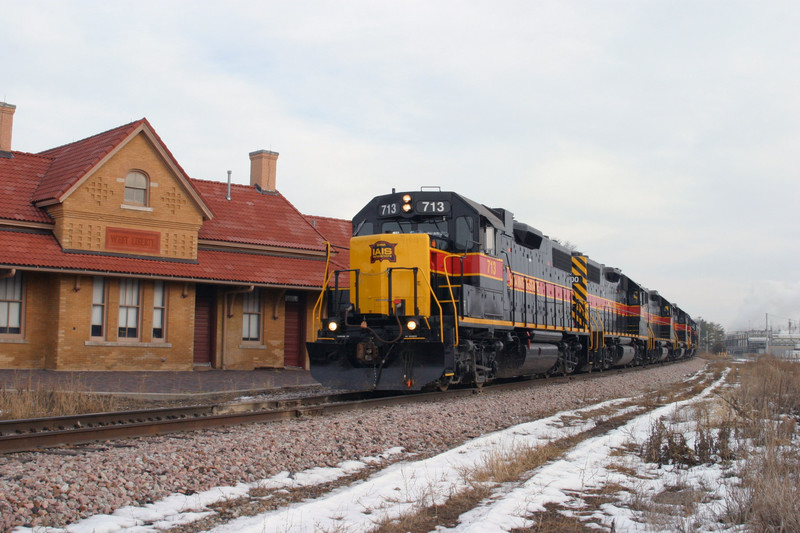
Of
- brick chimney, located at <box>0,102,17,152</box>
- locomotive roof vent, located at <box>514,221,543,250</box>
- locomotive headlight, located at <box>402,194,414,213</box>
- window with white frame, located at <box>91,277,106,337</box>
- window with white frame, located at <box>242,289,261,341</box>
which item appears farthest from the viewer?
window with white frame, located at <box>242,289,261,341</box>

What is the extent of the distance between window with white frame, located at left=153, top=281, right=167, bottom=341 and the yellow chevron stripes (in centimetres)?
1183

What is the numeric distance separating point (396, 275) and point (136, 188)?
1067 cm

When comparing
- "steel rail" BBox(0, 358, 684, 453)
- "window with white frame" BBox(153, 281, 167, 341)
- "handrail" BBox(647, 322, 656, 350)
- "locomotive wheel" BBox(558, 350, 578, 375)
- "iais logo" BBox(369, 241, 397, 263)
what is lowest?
"steel rail" BBox(0, 358, 684, 453)

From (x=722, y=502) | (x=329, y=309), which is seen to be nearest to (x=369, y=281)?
(x=329, y=309)

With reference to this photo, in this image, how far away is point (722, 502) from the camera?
5.89 metres

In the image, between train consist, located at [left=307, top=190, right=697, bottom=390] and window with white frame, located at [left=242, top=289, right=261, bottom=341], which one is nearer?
train consist, located at [left=307, top=190, right=697, bottom=390]

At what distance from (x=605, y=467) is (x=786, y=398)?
A: 24.4 ft

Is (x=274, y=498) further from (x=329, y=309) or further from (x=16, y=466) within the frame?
(x=329, y=309)

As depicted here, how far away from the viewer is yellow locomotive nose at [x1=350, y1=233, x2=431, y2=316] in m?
12.9

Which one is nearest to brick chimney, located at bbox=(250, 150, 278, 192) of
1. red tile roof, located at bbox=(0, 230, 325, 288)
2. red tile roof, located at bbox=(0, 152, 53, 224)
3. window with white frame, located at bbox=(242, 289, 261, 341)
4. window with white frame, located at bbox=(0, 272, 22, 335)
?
red tile roof, located at bbox=(0, 230, 325, 288)

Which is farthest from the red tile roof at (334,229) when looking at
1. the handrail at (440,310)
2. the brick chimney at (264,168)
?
the handrail at (440,310)

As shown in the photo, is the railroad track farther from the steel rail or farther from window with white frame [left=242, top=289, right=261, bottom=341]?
window with white frame [left=242, top=289, right=261, bottom=341]

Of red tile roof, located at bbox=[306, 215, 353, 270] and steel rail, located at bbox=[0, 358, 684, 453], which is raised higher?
red tile roof, located at bbox=[306, 215, 353, 270]

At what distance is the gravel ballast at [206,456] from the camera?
565 centimetres
